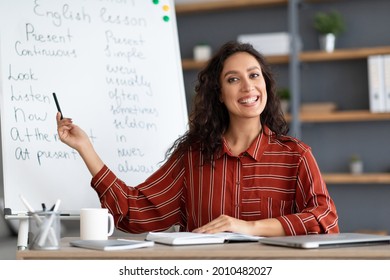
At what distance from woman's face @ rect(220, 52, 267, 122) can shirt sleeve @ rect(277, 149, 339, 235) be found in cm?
23

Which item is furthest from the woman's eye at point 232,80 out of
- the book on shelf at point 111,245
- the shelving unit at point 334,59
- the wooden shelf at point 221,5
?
the wooden shelf at point 221,5

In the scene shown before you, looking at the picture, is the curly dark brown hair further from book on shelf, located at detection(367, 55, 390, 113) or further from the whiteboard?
book on shelf, located at detection(367, 55, 390, 113)

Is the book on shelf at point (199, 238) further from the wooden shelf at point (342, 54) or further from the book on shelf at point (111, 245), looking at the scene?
the wooden shelf at point (342, 54)

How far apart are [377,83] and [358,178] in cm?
57

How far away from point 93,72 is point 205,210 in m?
0.74

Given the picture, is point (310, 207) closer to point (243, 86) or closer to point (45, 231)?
point (243, 86)

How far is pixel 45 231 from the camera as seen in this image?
1520 mm

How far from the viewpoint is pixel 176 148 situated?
7.59 feet

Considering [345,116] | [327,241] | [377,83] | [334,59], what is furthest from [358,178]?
[327,241]

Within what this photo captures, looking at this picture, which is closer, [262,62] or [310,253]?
[310,253]

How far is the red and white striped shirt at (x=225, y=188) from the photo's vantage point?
2102 millimetres

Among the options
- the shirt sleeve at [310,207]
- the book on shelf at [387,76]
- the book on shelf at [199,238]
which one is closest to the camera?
the book on shelf at [199,238]

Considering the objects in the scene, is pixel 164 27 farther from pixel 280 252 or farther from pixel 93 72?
pixel 280 252
